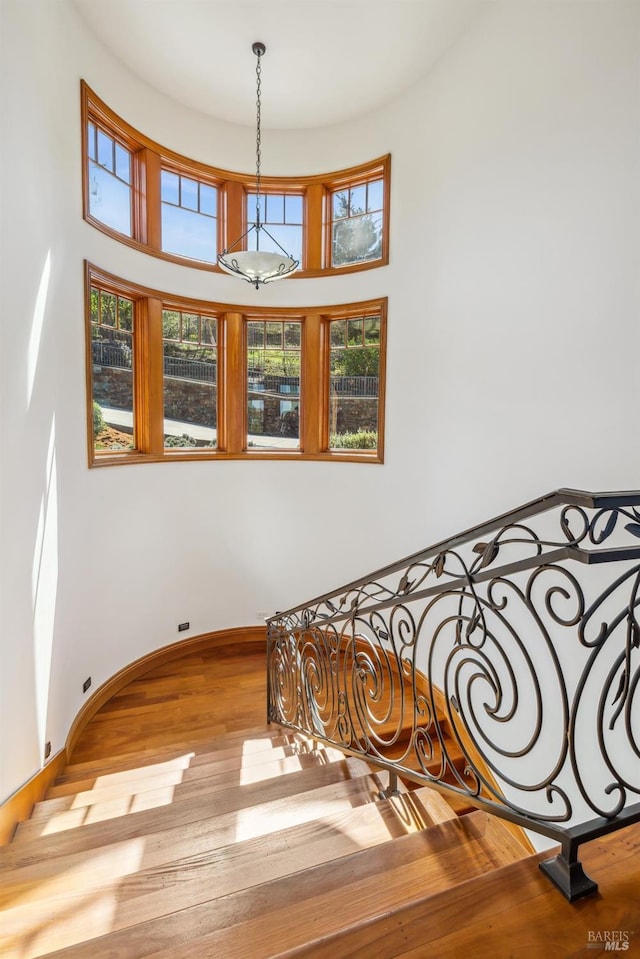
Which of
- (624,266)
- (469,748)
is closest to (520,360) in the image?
(624,266)

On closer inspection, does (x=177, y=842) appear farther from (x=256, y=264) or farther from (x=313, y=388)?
(x=313, y=388)

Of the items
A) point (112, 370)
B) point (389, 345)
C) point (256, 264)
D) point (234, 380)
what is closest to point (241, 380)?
point (234, 380)

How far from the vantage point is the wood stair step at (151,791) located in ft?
8.32

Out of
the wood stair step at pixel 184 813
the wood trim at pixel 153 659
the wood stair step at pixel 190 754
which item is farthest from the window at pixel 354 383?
the wood stair step at pixel 184 813

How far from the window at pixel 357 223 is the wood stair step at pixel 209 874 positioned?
437cm

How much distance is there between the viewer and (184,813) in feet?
8.17

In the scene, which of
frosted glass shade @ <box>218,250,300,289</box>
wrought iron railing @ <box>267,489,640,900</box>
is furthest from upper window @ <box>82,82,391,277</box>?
wrought iron railing @ <box>267,489,640,900</box>

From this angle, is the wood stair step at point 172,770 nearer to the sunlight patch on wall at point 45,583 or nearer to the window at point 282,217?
the sunlight patch on wall at point 45,583

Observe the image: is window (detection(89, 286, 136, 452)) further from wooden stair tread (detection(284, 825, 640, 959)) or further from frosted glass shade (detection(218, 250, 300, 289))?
wooden stair tread (detection(284, 825, 640, 959))

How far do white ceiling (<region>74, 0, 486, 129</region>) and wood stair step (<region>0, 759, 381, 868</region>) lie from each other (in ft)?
16.1

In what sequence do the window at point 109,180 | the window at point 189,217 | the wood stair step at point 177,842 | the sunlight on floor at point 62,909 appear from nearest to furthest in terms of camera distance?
the sunlight on floor at point 62,909
the wood stair step at point 177,842
the window at point 109,180
the window at point 189,217

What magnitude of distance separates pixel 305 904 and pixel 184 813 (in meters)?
1.38

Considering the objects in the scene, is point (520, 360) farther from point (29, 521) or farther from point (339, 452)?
point (29, 521)

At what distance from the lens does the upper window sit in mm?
4160
